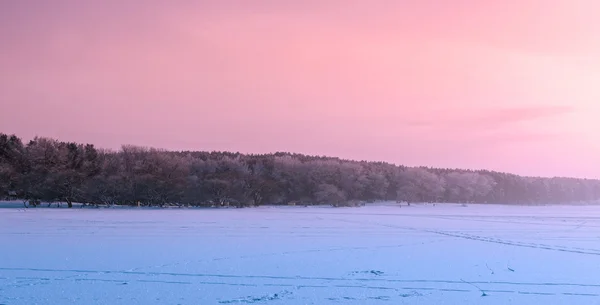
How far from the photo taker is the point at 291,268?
14008 mm

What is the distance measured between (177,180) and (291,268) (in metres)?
48.2

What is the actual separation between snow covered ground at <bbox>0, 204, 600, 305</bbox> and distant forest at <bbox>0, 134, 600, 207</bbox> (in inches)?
1426

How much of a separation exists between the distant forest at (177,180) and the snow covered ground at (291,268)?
119ft

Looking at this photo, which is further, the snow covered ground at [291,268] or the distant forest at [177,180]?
the distant forest at [177,180]

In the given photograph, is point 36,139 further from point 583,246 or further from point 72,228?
point 583,246

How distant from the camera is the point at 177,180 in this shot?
198 ft

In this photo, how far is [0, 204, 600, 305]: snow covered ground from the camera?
10.8 metres

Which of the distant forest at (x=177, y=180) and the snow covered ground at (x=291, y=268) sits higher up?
the distant forest at (x=177, y=180)

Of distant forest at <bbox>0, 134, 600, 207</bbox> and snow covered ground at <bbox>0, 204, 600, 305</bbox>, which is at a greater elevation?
distant forest at <bbox>0, 134, 600, 207</bbox>

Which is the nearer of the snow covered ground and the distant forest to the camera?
the snow covered ground

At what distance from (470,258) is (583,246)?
21.0ft

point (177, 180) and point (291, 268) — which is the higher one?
point (177, 180)

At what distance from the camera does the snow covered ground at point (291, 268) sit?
35.3 feet

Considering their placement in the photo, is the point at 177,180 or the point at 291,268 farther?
the point at 177,180
